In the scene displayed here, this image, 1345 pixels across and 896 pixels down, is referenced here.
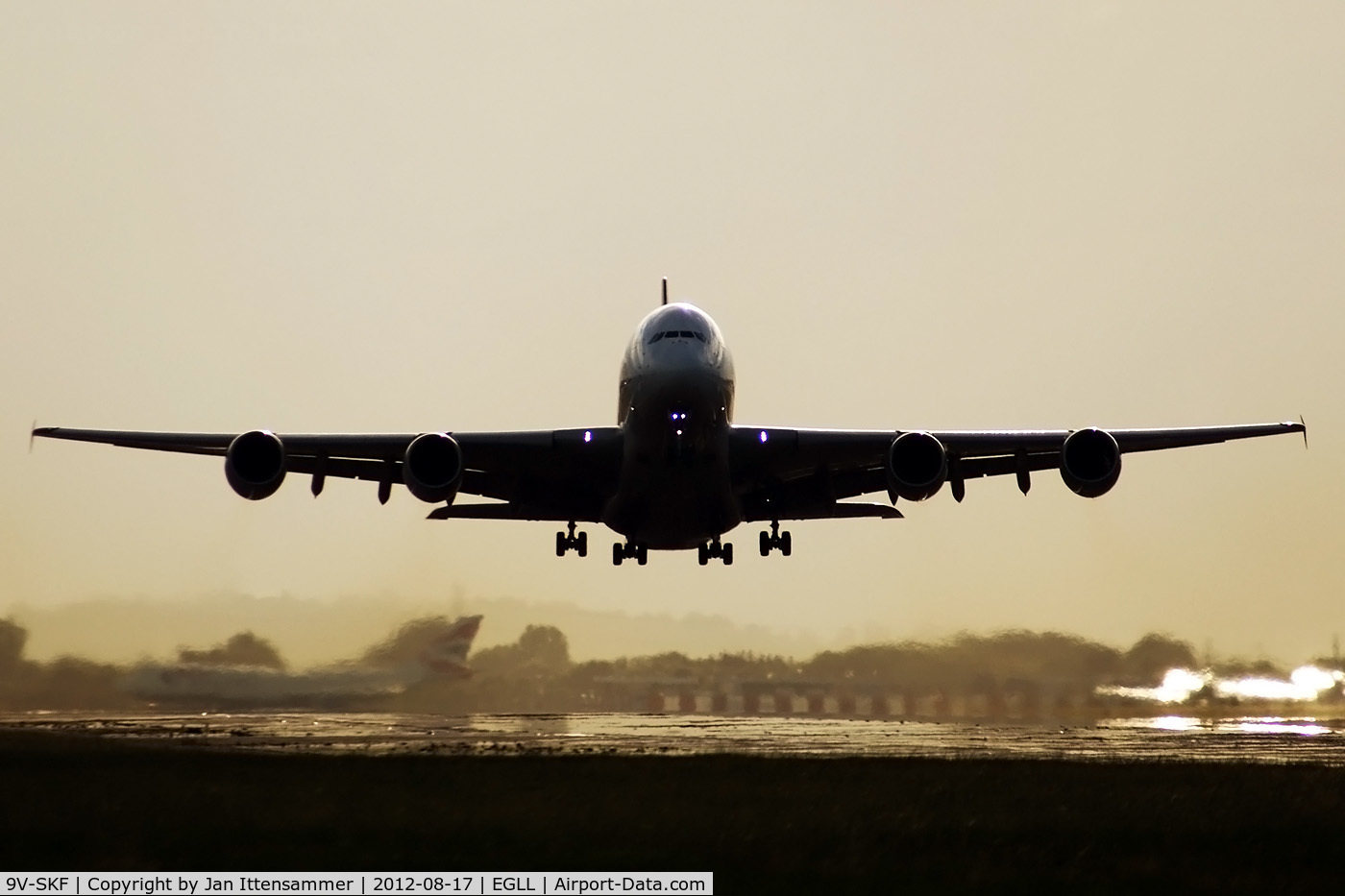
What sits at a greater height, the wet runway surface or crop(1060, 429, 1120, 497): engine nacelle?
crop(1060, 429, 1120, 497): engine nacelle

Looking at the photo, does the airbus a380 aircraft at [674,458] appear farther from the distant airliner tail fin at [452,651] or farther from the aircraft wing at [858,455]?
the distant airliner tail fin at [452,651]

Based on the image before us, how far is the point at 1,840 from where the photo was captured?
18531 millimetres

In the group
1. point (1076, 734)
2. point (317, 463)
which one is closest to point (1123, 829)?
point (1076, 734)

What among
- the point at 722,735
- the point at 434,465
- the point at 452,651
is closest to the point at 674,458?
the point at 434,465

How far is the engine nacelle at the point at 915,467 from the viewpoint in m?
32.6

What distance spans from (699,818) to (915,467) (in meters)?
13.8

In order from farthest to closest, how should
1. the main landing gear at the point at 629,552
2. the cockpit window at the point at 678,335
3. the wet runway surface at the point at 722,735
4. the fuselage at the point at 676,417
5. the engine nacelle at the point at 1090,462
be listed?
the main landing gear at the point at 629,552, the engine nacelle at the point at 1090,462, the cockpit window at the point at 678,335, the fuselage at the point at 676,417, the wet runway surface at the point at 722,735

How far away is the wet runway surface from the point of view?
30.6 metres

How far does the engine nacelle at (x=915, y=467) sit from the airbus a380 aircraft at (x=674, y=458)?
3 cm

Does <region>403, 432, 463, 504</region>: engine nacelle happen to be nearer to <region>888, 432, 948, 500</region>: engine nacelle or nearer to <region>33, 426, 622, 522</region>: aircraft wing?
<region>33, 426, 622, 522</region>: aircraft wing

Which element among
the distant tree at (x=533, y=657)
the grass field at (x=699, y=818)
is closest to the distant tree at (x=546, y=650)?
the distant tree at (x=533, y=657)

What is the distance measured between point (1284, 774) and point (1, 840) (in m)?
20.1

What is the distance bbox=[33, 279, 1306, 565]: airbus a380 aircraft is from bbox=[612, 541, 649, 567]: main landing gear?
276mm

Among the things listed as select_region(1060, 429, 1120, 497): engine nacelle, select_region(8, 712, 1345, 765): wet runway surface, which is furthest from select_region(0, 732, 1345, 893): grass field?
select_region(1060, 429, 1120, 497): engine nacelle
